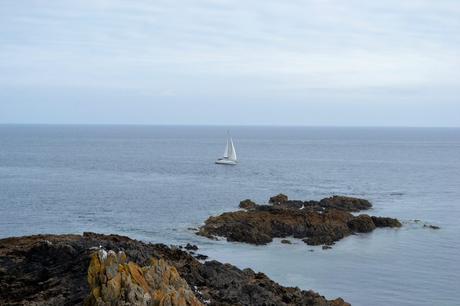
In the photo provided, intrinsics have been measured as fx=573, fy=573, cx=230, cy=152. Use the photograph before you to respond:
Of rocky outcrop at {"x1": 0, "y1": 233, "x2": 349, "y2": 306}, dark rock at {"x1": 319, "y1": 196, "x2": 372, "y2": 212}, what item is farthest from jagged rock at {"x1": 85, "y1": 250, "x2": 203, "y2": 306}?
dark rock at {"x1": 319, "y1": 196, "x2": 372, "y2": 212}

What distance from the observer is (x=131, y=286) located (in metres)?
19.3

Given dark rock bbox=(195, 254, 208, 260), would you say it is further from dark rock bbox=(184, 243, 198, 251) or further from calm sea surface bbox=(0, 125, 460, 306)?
dark rock bbox=(184, 243, 198, 251)

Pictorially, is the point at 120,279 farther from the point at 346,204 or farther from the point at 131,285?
the point at 346,204

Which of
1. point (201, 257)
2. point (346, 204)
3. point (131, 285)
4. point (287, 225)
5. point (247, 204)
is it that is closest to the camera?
point (131, 285)

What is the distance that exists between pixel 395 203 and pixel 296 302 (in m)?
42.6

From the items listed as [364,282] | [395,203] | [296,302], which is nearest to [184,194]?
[395,203]

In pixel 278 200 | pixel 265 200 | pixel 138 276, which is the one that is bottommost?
pixel 265 200

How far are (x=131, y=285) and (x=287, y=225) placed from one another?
3088 cm

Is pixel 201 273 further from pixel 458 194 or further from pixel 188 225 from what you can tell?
pixel 458 194

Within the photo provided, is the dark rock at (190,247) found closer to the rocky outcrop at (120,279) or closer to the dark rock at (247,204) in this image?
the rocky outcrop at (120,279)

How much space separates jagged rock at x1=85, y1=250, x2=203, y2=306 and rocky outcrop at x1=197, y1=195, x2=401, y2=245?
968 inches

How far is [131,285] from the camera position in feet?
63.5

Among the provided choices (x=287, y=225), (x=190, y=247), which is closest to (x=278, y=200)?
(x=287, y=225)

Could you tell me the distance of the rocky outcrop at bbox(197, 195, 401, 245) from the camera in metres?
46.5
